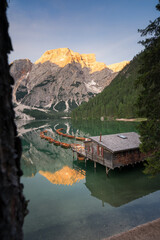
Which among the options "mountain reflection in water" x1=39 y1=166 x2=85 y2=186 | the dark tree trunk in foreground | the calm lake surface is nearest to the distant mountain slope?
"mountain reflection in water" x1=39 y1=166 x2=85 y2=186

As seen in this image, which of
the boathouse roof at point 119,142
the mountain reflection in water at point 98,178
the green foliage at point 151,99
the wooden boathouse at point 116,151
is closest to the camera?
the green foliage at point 151,99

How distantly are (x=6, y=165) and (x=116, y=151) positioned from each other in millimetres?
18982

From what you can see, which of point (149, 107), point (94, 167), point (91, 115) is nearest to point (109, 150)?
point (94, 167)

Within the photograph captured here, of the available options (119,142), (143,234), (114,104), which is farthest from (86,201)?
(114,104)

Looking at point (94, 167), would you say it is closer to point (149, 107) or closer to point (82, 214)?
point (82, 214)

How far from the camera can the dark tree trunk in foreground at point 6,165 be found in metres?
2.32

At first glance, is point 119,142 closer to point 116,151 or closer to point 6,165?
point 116,151

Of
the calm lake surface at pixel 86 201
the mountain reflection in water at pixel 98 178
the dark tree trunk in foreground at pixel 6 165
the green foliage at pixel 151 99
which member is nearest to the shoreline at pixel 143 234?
the calm lake surface at pixel 86 201

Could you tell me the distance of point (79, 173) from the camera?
25125 mm

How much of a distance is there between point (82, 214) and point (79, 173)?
1104cm

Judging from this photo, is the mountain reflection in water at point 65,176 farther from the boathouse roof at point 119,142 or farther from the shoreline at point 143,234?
the shoreline at point 143,234

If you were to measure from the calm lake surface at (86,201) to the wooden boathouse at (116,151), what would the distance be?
2.14 m

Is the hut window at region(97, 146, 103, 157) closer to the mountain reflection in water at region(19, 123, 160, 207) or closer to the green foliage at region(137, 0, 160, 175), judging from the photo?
the mountain reflection in water at region(19, 123, 160, 207)

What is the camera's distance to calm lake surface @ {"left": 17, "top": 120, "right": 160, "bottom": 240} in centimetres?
1207
